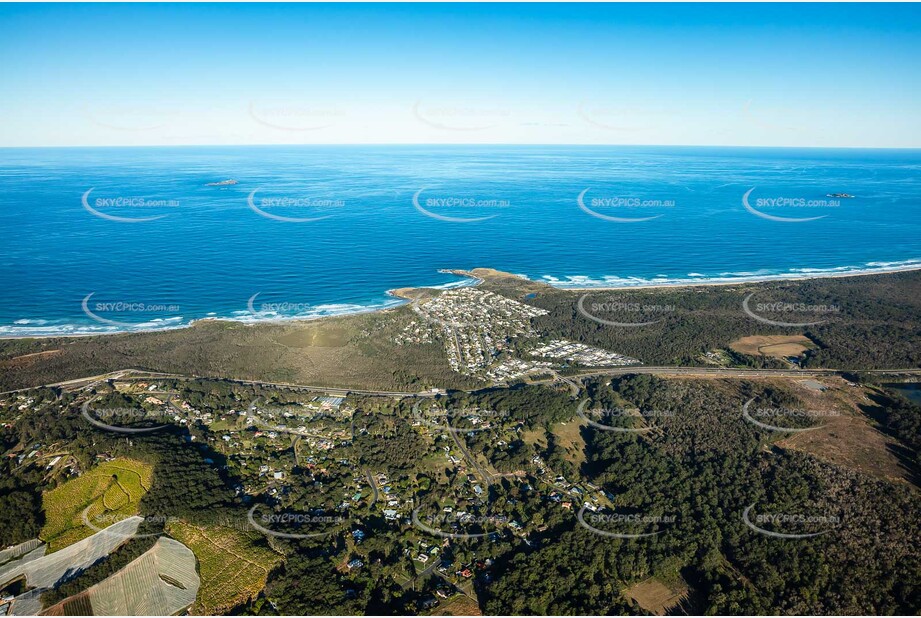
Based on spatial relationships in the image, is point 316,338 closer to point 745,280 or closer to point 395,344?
point 395,344

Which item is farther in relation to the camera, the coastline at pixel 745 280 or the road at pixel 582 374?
the coastline at pixel 745 280

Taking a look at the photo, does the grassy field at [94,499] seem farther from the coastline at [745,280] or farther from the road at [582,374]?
the coastline at [745,280]

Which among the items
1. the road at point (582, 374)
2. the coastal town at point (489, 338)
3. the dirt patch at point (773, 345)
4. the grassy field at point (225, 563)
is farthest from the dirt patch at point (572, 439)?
the dirt patch at point (773, 345)

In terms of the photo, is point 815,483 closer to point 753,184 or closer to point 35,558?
point 35,558

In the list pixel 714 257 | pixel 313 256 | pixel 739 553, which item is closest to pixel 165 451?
pixel 739 553

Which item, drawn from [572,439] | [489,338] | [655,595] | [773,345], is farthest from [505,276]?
[655,595]

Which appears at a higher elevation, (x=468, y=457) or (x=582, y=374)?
(x=582, y=374)
